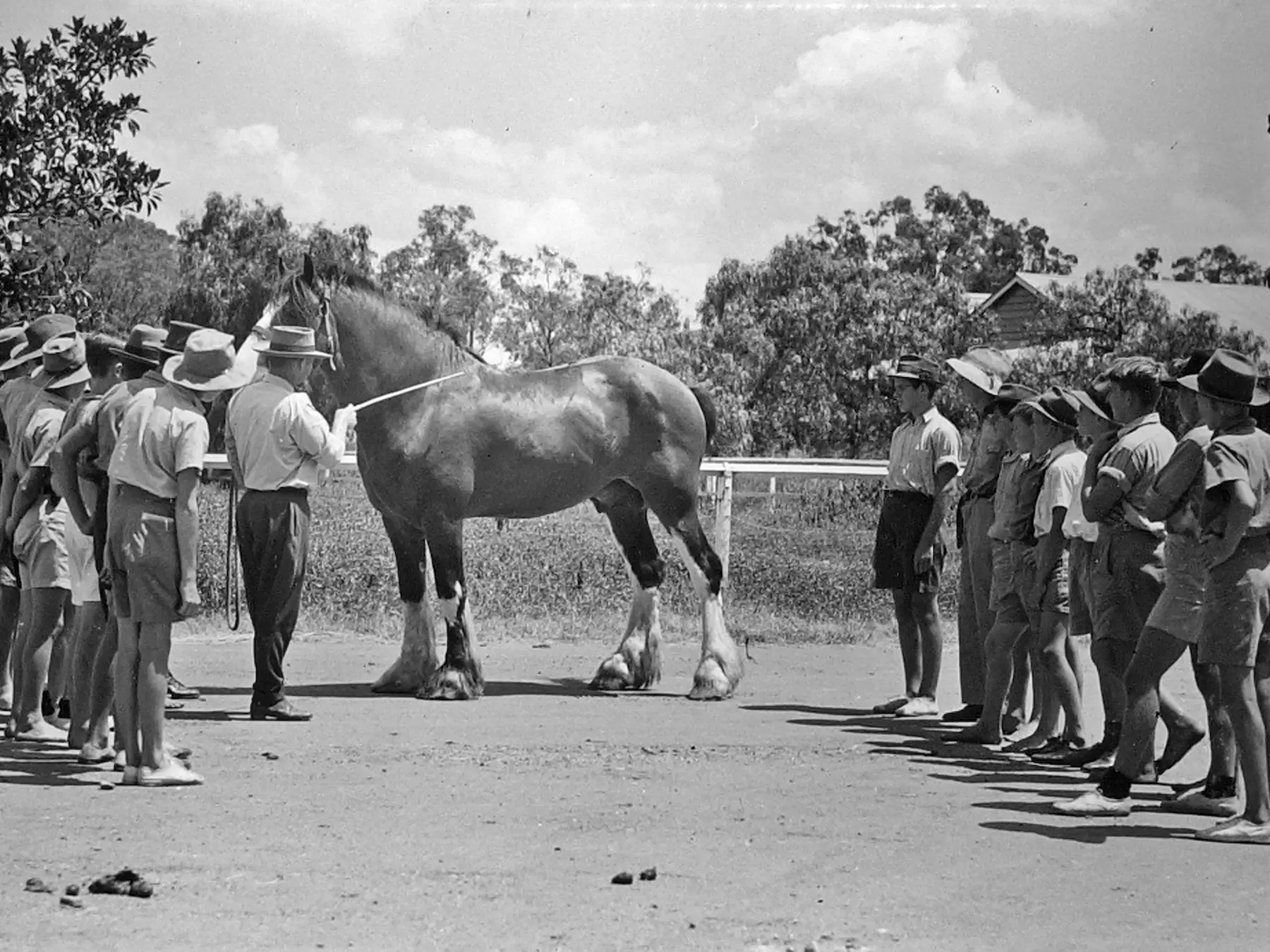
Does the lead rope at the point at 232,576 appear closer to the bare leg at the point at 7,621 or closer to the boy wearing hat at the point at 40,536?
the bare leg at the point at 7,621

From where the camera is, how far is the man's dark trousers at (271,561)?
27.7 feet

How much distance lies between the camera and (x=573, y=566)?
1393cm

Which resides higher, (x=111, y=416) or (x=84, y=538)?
(x=111, y=416)

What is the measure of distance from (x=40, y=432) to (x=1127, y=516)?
528cm

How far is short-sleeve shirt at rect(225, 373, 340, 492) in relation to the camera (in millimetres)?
8312

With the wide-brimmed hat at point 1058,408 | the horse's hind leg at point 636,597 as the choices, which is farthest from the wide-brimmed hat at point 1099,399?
the horse's hind leg at point 636,597

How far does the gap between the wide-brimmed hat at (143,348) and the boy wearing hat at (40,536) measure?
1.65ft

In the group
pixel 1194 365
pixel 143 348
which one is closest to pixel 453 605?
pixel 143 348

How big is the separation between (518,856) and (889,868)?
53.0 inches

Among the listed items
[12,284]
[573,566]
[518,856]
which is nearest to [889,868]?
[518,856]

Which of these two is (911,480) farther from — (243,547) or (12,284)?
(12,284)

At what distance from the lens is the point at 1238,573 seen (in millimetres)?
6102

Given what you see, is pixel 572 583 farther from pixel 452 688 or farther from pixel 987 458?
pixel 987 458

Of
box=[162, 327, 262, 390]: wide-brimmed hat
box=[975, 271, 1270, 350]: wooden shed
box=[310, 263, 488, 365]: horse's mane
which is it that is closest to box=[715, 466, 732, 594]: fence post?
box=[310, 263, 488, 365]: horse's mane
